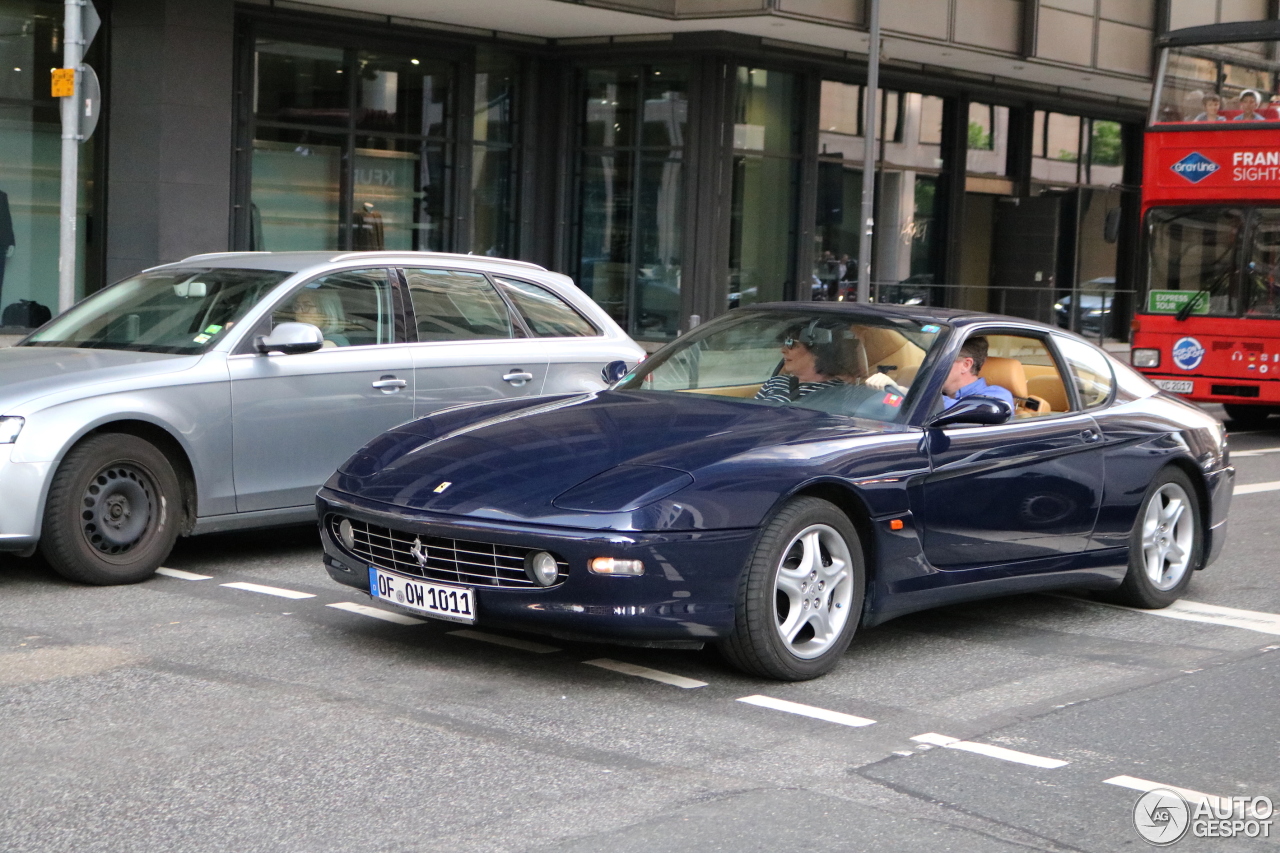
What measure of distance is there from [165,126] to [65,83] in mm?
6685

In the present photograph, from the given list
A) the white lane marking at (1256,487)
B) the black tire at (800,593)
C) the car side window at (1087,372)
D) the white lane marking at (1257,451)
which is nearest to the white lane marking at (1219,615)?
the car side window at (1087,372)

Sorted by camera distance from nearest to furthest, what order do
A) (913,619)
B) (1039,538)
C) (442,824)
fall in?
(442,824), (1039,538), (913,619)

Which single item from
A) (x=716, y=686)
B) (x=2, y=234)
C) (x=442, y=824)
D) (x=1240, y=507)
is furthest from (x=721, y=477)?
(x=2, y=234)

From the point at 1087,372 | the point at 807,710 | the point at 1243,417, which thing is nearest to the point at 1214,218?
the point at 1243,417

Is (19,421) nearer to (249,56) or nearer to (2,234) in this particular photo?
(2,234)

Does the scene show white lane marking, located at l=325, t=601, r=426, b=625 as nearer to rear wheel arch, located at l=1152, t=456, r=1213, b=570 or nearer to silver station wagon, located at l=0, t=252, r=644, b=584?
silver station wagon, located at l=0, t=252, r=644, b=584

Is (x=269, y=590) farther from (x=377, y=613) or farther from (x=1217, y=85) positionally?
(x=1217, y=85)

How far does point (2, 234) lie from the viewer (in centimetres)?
1828

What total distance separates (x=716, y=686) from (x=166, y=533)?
120 inches

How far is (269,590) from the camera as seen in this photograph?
725 centimetres

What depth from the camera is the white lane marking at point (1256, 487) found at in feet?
38.9

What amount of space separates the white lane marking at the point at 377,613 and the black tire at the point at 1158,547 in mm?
A: 3231

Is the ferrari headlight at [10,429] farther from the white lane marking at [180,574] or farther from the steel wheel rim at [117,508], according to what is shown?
the white lane marking at [180,574]

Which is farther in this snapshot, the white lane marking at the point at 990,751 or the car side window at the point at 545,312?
the car side window at the point at 545,312
